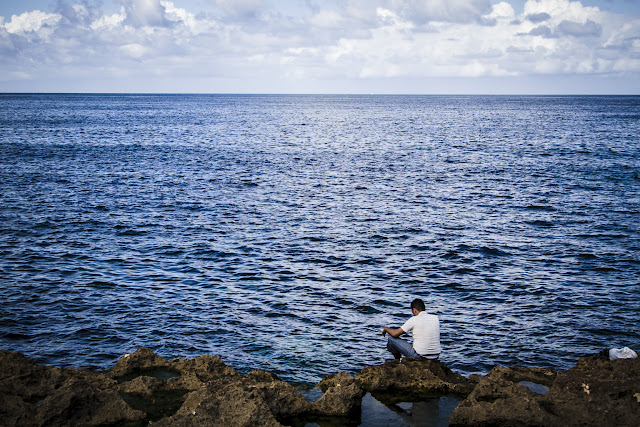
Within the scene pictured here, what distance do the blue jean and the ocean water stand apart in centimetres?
191

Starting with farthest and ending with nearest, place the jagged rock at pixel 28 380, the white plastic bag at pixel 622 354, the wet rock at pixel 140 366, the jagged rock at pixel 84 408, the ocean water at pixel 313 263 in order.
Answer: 1. the ocean water at pixel 313 263
2. the white plastic bag at pixel 622 354
3. the wet rock at pixel 140 366
4. the jagged rock at pixel 28 380
5. the jagged rock at pixel 84 408

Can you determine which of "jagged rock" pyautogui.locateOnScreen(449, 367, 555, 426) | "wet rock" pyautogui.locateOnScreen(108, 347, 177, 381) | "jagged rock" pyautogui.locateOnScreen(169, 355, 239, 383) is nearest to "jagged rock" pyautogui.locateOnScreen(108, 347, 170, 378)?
"wet rock" pyautogui.locateOnScreen(108, 347, 177, 381)

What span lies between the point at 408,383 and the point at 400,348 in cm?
213

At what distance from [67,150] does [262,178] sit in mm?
34633

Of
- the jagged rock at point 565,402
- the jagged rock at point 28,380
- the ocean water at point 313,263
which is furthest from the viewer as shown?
the ocean water at point 313,263

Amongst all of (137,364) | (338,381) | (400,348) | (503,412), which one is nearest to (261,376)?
(338,381)

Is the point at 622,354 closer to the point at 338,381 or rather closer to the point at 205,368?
the point at 338,381

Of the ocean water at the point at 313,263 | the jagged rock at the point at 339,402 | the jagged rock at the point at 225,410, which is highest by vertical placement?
the jagged rock at the point at 225,410

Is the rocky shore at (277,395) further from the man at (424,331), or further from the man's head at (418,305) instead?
the man's head at (418,305)

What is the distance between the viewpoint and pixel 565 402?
1155 cm

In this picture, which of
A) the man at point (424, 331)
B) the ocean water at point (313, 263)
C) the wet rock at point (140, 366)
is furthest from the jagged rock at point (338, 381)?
the wet rock at point (140, 366)

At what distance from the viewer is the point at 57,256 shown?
90.5 ft

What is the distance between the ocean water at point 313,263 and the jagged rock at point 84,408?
5.83 metres

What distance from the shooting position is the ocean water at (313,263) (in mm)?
18500
